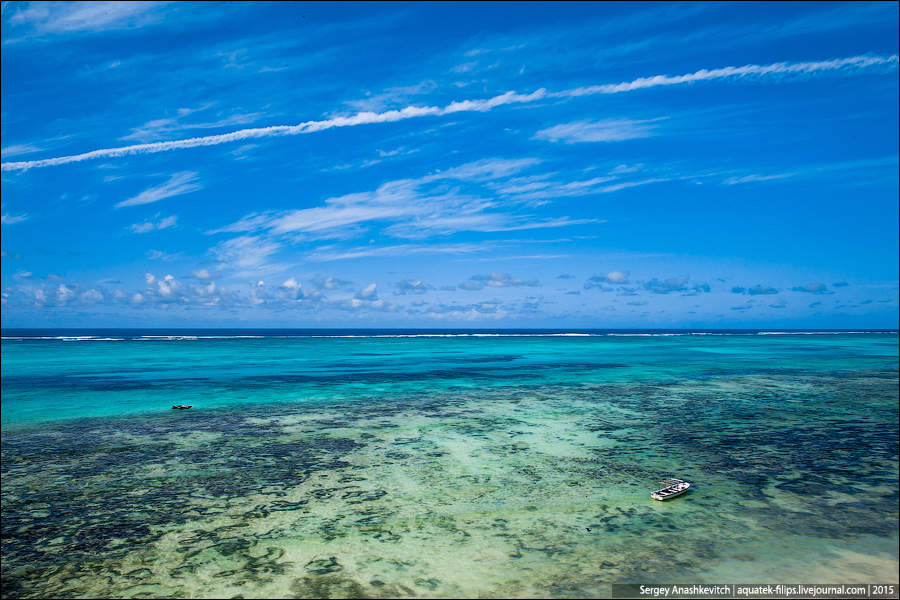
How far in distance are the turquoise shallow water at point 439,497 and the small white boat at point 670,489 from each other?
0.54ft

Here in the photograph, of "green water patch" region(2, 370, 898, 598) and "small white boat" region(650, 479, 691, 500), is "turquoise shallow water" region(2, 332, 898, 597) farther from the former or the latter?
"small white boat" region(650, 479, 691, 500)

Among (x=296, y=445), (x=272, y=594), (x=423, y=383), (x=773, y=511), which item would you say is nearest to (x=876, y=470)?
(x=773, y=511)

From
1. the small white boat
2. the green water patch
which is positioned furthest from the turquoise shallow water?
the small white boat

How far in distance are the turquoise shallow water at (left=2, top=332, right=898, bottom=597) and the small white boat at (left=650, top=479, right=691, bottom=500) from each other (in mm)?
164

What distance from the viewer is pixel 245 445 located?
1285 centimetres

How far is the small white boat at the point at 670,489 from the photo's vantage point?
8523 mm

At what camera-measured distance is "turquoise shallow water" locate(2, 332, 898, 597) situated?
6211 millimetres

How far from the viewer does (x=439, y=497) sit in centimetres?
901

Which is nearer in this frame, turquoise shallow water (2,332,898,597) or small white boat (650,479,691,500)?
turquoise shallow water (2,332,898,597)

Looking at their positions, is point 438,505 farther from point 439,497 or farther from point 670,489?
point 670,489

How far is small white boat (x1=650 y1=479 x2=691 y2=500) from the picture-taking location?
8523 millimetres

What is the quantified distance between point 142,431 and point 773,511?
1540 cm

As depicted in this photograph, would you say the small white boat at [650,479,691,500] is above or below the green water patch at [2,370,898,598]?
above

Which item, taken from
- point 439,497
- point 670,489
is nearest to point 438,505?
point 439,497
